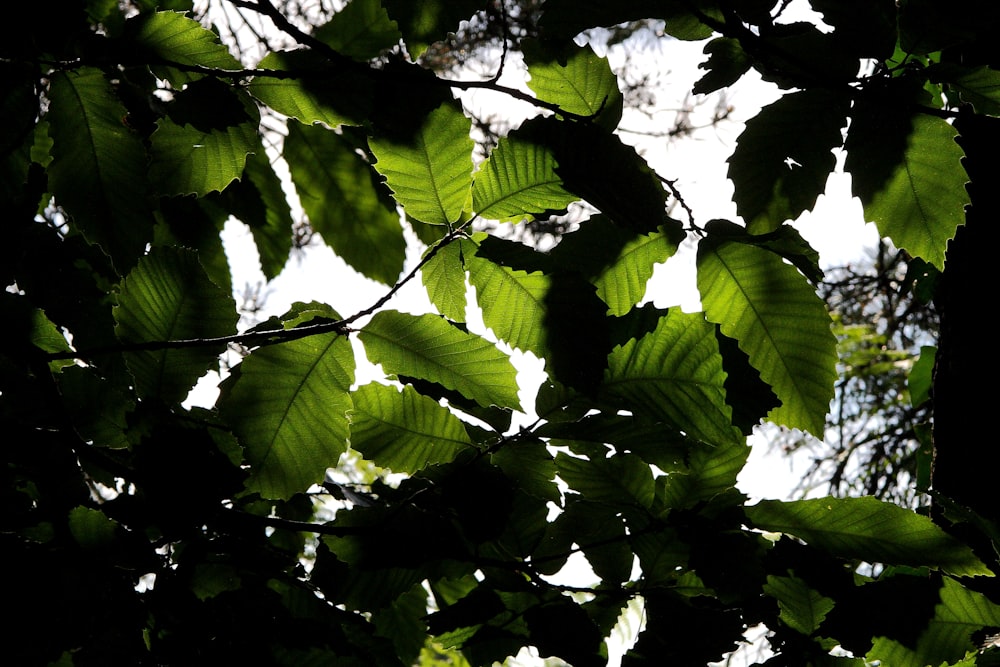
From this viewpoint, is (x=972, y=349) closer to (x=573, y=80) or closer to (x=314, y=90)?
(x=573, y=80)

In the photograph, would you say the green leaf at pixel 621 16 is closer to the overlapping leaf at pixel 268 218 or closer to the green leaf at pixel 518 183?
the green leaf at pixel 518 183

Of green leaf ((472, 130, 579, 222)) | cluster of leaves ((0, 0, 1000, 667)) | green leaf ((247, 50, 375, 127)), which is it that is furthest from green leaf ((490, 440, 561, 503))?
green leaf ((247, 50, 375, 127))

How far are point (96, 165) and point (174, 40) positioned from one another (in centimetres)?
15

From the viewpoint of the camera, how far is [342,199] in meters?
1.13

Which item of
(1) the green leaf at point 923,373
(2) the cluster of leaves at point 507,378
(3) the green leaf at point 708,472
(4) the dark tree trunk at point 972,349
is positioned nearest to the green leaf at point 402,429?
(2) the cluster of leaves at point 507,378

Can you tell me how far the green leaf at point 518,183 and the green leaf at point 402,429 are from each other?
21 centimetres

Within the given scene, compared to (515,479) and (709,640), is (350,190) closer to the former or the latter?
(515,479)

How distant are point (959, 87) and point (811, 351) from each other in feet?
0.90

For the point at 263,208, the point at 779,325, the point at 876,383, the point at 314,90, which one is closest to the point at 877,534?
the point at 779,325

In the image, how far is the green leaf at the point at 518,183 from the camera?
2.15 ft

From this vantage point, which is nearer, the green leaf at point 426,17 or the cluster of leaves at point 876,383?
the green leaf at point 426,17

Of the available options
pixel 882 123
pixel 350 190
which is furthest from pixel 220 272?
pixel 882 123

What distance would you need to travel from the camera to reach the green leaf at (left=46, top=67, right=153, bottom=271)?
747 mm

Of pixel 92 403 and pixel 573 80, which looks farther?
pixel 92 403
